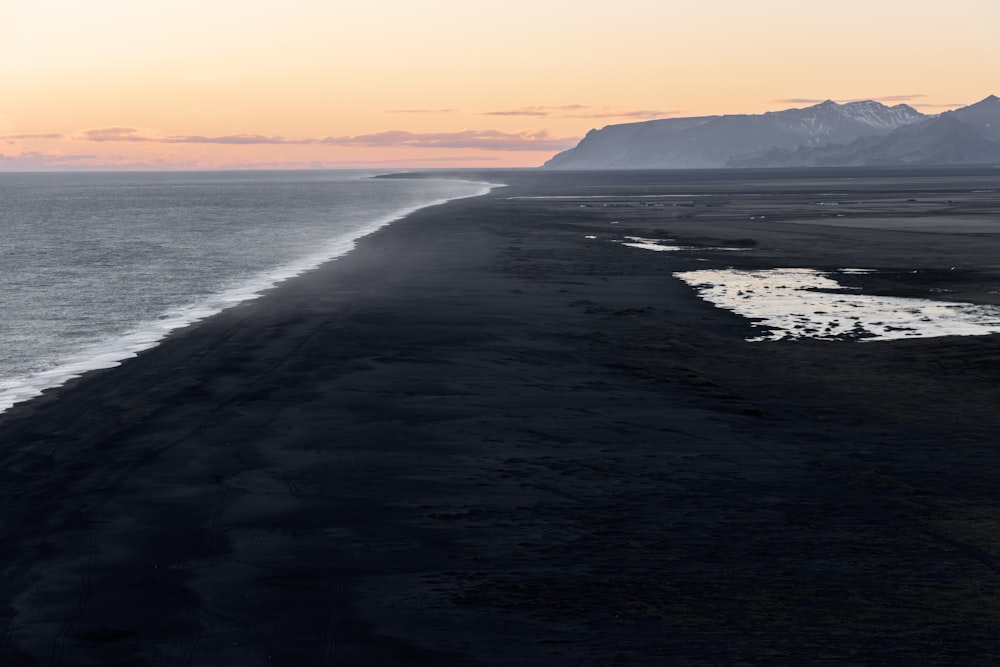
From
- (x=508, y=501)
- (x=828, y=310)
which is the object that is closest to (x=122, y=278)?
(x=828, y=310)

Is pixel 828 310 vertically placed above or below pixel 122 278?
above

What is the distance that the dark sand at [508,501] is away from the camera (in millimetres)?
8852

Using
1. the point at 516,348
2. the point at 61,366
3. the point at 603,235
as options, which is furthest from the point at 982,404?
the point at 603,235

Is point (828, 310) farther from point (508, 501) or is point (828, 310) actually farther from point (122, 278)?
point (122, 278)

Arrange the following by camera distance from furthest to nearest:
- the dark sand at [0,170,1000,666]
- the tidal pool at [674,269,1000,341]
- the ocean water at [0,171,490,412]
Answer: the tidal pool at [674,269,1000,341]
the ocean water at [0,171,490,412]
the dark sand at [0,170,1000,666]

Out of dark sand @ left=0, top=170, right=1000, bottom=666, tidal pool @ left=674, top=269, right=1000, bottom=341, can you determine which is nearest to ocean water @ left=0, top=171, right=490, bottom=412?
dark sand @ left=0, top=170, right=1000, bottom=666

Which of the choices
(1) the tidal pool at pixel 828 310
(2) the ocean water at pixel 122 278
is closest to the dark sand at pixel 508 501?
(1) the tidal pool at pixel 828 310

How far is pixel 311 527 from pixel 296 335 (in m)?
13.9

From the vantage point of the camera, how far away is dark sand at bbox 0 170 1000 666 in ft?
29.0

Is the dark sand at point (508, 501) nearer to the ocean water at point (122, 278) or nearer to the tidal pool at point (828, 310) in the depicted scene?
the tidal pool at point (828, 310)

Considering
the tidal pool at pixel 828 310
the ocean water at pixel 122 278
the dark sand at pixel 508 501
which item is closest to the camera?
the dark sand at pixel 508 501

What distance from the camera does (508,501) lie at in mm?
12508

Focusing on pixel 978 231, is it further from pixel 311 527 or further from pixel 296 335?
pixel 311 527

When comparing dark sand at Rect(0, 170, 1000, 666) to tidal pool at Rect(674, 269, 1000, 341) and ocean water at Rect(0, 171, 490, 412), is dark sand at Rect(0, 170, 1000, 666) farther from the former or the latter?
ocean water at Rect(0, 171, 490, 412)
